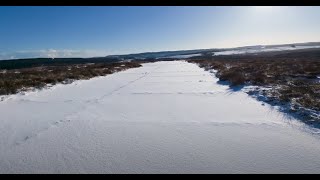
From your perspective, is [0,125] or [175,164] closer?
[175,164]

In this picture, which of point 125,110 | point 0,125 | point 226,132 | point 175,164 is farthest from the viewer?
point 125,110

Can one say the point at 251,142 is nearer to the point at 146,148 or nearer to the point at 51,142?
the point at 146,148
